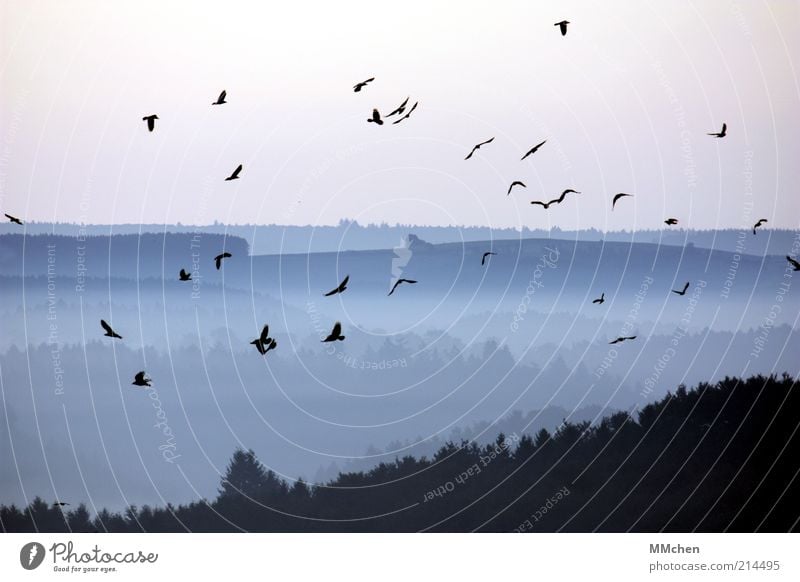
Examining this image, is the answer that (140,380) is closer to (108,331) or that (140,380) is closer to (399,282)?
(108,331)

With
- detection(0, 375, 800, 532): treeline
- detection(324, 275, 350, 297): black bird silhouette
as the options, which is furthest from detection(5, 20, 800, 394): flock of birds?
detection(0, 375, 800, 532): treeline

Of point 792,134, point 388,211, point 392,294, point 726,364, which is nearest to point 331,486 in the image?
point 392,294

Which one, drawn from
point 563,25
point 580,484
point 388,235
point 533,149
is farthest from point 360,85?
point 580,484

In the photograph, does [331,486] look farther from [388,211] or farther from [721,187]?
[721,187]

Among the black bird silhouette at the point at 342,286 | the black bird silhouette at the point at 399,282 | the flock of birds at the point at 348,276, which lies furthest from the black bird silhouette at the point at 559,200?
the black bird silhouette at the point at 342,286

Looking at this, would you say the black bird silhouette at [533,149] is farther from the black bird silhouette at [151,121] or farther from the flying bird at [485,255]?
the black bird silhouette at [151,121]
